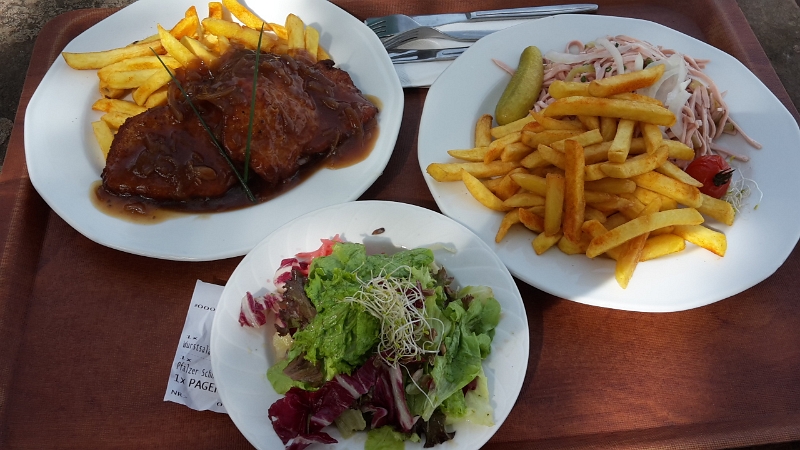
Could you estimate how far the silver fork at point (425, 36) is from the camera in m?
3.27

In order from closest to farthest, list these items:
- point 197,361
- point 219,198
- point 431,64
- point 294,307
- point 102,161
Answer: point 294,307 → point 197,361 → point 219,198 → point 102,161 → point 431,64

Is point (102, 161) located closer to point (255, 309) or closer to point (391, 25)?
point (255, 309)

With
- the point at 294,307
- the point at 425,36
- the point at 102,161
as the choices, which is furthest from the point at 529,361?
the point at 102,161

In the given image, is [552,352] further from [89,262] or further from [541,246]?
[89,262]

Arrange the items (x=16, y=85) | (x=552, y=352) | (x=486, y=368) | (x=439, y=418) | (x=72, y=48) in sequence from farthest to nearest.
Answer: (x=16, y=85)
(x=72, y=48)
(x=552, y=352)
(x=486, y=368)
(x=439, y=418)

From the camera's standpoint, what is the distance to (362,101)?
291cm

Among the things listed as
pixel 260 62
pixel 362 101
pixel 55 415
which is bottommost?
pixel 55 415

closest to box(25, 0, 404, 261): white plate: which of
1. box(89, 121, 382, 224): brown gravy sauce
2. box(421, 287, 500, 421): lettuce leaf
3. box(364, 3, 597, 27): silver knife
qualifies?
box(89, 121, 382, 224): brown gravy sauce

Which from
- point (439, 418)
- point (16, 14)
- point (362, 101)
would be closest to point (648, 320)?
point (439, 418)

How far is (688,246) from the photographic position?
2.37 m

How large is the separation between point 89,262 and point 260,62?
50.2 inches

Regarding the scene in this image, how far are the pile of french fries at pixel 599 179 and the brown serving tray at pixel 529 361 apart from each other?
0.33 m

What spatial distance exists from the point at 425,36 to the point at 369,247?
162 centimetres

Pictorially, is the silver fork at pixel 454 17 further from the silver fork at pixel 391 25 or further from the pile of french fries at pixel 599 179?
the pile of french fries at pixel 599 179
